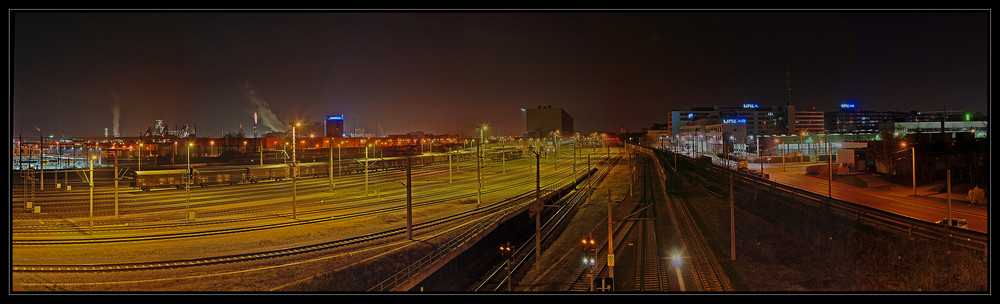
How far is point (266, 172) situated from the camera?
1506 inches

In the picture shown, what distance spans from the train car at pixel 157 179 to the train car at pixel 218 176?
0.85 m

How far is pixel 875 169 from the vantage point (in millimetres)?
32688

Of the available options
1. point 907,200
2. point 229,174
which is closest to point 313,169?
point 229,174

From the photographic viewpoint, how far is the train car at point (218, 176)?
110 feet

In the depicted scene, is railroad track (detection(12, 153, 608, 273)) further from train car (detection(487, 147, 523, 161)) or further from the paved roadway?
train car (detection(487, 147, 523, 161))

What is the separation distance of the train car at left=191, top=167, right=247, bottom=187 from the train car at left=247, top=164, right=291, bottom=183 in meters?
0.54

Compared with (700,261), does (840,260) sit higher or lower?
higher

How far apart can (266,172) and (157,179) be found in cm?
744

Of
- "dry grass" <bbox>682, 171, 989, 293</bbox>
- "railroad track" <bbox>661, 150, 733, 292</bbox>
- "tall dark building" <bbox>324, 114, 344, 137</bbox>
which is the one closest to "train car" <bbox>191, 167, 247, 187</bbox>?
"railroad track" <bbox>661, 150, 733, 292</bbox>

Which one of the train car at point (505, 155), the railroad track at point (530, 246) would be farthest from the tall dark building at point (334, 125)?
the railroad track at point (530, 246)

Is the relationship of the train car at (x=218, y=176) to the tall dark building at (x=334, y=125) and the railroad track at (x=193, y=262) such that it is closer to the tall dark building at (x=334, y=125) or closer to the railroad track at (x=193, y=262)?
the railroad track at (x=193, y=262)

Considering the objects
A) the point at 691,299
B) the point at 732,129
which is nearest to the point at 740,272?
the point at 691,299

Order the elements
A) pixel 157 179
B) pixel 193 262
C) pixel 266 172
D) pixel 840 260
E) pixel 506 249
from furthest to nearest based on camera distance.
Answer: pixel 266 172, pixel 157 179, pixel 840 260, pixel 193 262, pixel 506 249

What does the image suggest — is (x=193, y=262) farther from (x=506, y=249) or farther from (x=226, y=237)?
(x=506, y=249)
